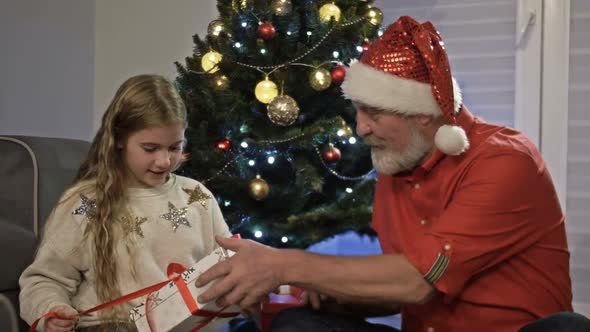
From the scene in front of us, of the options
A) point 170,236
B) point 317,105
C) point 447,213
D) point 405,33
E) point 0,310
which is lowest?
point 0,310

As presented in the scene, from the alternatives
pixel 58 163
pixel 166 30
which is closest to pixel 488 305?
pixel 58 163

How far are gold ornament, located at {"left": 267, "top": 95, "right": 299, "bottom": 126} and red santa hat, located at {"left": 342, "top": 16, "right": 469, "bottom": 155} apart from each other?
2.14 ft

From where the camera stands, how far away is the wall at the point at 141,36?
141 inches

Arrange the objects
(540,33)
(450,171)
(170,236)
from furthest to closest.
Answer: (540,33)
(170,236)
(450,171)

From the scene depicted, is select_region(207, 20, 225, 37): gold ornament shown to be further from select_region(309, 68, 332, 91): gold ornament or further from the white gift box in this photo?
the white gift box

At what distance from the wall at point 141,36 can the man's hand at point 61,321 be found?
214 cm

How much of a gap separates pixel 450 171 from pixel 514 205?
0.61ft

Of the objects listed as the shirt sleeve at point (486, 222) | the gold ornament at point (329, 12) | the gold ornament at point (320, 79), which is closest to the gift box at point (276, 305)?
the shirt sleeve at point (486, 222)

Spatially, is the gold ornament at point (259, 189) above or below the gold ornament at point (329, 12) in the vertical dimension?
below

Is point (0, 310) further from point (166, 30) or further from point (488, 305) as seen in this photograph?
point (166, 30)

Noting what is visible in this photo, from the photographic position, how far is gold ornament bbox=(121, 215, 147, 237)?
1.78 meters

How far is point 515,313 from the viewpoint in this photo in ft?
4.88

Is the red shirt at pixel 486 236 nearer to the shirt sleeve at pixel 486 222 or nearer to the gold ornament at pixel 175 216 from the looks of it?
the shirt sleeve at pixel 486 222

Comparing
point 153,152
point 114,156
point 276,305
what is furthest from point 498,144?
point 114,156
